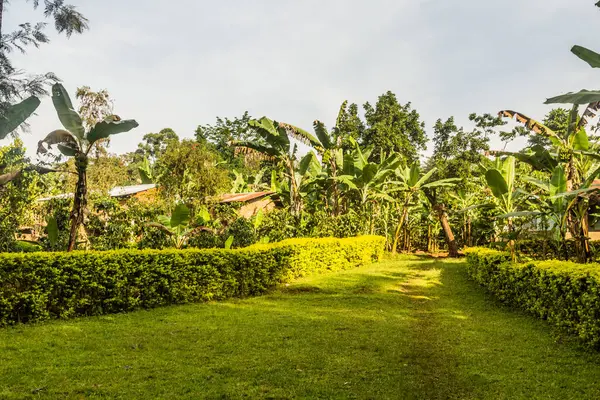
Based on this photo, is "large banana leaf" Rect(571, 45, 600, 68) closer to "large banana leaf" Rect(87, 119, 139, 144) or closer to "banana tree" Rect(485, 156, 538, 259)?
"banana tree" Rect(485, 156, 538, 259)

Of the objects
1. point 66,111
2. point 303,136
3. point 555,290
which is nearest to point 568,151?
point 555,290

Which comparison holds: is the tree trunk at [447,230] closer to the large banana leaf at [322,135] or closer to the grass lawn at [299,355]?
the large banana leaf at [322,135]

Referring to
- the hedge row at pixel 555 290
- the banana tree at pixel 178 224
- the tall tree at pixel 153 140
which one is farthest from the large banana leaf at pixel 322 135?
the tall tree at pixel 153 140

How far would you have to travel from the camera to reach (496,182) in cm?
984

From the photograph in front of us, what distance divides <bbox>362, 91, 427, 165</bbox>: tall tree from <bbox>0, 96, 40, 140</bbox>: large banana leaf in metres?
21.9

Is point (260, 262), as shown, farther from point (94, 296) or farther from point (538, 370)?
point (538, 370)

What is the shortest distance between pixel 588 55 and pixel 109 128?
819cm

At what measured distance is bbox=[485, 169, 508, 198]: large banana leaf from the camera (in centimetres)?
963

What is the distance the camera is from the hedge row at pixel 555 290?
556cm

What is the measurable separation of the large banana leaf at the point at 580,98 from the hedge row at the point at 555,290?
2.10 m

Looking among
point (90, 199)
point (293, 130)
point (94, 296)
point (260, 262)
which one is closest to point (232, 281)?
point (260, 262)

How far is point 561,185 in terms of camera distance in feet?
28.2

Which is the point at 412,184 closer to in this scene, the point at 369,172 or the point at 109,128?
the point at 369,172

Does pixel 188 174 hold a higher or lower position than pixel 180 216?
higher
